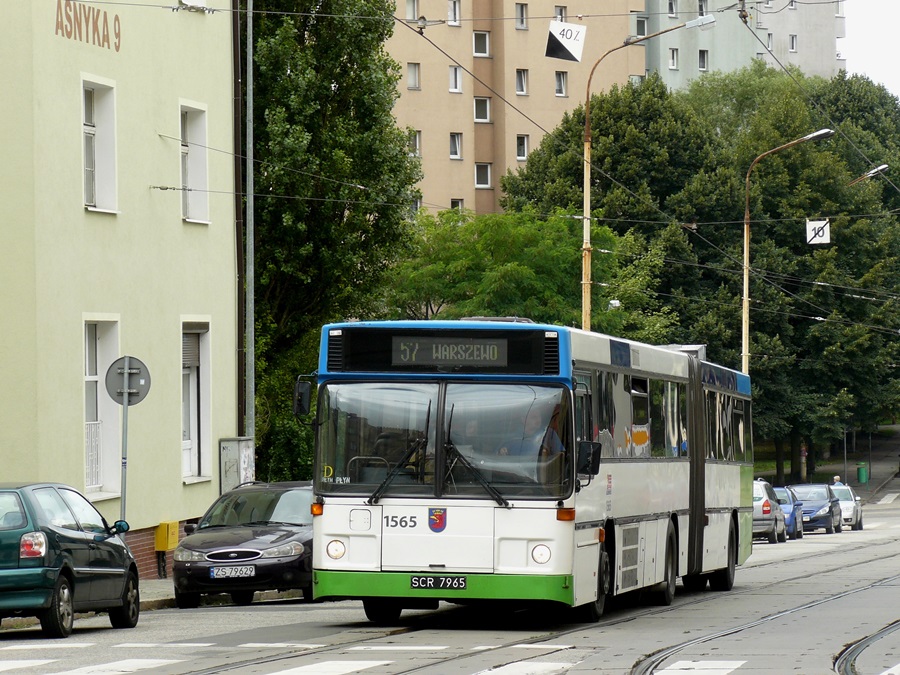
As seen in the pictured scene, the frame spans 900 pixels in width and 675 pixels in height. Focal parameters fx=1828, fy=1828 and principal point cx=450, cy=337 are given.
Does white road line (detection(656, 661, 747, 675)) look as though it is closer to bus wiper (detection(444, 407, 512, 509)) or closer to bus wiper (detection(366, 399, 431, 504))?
bus wiper (detection(444, 407, 512, 509))

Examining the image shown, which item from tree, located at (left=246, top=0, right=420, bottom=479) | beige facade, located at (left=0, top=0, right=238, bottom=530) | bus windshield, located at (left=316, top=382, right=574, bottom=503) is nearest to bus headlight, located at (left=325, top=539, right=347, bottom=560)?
bus windshield, located at (left=316, top=382, right=574, bottom=503)

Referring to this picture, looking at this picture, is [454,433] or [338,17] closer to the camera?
[454,433]

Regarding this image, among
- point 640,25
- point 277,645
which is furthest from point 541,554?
point 640,25

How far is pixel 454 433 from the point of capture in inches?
588

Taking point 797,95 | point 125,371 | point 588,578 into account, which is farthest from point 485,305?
point 588,578

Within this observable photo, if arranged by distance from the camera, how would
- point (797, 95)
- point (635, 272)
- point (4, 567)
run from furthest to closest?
point (797, 95) → point (635, 272) → point (4, 567)

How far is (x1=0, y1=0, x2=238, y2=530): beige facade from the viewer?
73.7 feet

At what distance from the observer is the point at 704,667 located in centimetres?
1210

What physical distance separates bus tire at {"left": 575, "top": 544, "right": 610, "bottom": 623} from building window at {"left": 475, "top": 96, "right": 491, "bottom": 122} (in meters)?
64.4

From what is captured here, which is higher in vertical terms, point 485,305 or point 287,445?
point 485,305

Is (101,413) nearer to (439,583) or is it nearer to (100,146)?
(100,146)

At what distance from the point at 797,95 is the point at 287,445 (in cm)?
3677

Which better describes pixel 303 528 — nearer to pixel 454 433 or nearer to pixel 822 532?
pixel 454 433

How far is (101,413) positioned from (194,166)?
5157mm
